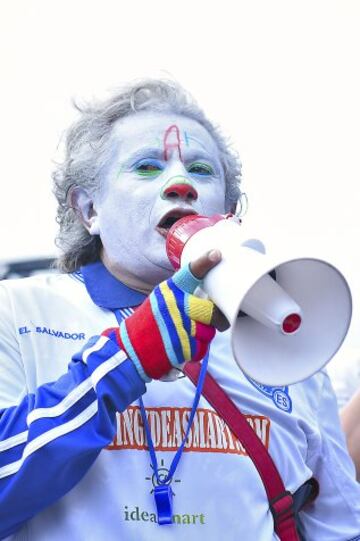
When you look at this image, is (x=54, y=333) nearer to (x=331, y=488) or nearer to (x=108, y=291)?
(x=108, y=291)

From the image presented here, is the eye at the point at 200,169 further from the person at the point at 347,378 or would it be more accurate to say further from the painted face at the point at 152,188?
the person at the point at 347,378

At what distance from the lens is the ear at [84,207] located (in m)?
2.39

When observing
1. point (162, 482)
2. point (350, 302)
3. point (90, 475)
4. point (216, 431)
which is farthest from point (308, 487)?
point (350, 302)

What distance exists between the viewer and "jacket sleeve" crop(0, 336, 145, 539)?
1605mm

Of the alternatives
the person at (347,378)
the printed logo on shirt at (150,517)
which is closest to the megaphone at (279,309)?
the printed logo on shirt at (150,517)

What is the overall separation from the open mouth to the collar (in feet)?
0.68

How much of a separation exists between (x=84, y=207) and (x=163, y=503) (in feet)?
3.38

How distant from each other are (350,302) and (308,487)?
0.88 meters

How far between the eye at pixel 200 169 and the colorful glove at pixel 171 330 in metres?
0.73

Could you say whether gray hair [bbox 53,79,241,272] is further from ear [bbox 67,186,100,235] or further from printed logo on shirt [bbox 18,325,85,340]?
printed logo on shirt [bbox 18,325,85,340]

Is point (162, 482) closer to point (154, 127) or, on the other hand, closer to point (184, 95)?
point (154, 127)

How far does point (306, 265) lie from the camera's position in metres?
1.59

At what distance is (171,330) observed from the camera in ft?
5.23

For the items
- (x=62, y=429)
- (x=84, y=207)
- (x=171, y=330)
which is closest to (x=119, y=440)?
(x=62, y=429)
